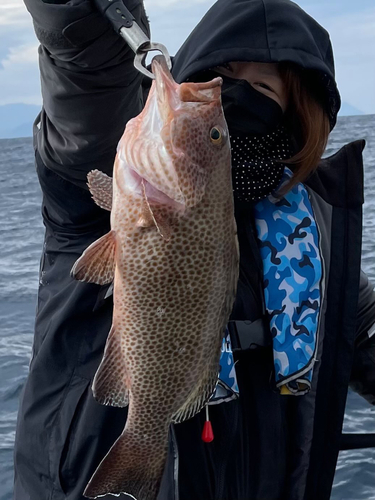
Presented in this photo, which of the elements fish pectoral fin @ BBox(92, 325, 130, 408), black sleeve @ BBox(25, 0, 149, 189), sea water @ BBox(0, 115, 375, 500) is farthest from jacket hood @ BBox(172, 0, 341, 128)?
sea water @ BBox(0, 115, 375, 500)

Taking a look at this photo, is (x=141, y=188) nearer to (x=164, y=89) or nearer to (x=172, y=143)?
(x=172, y=143)

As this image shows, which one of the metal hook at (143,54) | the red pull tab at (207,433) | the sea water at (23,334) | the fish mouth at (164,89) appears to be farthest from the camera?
the sea water at (23,334)

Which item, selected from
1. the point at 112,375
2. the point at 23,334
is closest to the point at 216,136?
the point at 112,375

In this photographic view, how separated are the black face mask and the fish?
0.59 m

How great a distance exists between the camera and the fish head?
6.51ft

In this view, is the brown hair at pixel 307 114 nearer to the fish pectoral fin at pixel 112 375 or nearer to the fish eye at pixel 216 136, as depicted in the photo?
the fish eye at pixel 216 136

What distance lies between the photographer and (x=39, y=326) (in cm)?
278

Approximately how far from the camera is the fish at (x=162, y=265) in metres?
2.00

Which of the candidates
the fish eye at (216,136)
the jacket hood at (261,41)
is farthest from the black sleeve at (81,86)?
the jacket hood at (261,41)

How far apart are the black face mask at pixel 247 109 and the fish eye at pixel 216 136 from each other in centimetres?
61

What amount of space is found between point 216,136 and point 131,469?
101 centimetres

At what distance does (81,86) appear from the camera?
2.16m

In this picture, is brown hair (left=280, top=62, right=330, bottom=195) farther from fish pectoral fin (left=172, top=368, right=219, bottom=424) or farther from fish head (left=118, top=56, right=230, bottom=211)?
fish pectoral fin (left=172, top=368, right=219, bottom=424)

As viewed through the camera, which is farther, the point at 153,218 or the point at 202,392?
the point at 202,392
